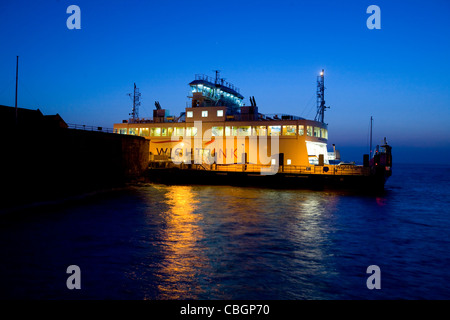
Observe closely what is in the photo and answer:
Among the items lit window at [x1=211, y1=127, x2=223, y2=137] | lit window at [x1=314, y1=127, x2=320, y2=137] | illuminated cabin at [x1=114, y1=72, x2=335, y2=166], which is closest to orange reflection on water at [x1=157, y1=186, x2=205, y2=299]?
illuminated cabin at [x1=114, y1=72, x2=335, y2=166]

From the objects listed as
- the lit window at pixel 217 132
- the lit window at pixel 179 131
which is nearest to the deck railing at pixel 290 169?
the lit window at pixel 217 132

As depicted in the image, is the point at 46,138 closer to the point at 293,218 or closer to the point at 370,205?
the point at 293,218

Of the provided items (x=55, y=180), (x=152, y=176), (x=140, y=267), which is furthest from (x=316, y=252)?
(x=152, y=176)

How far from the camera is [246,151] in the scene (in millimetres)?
44562

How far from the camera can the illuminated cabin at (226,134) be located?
139 ft

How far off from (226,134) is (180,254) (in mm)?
33842

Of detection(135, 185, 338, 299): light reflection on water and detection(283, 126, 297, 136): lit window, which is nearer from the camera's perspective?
detection(135, 185, 338, 299): light reflection on water

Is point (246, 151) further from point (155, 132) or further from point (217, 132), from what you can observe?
point (155, 132)

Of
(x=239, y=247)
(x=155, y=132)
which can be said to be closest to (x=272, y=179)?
(x=155, y=132)

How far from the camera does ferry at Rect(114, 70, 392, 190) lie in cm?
3722

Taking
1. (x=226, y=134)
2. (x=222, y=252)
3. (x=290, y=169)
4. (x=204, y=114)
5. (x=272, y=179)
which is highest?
(x=204, y=114)

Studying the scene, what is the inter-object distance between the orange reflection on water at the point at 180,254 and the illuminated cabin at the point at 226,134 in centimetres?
2026

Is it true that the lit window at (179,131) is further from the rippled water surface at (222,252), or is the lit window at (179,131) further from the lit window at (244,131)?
the rippled water surface at (222,252)

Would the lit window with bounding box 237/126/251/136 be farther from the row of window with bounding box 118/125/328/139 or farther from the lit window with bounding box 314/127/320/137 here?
the lit window with bounding box 314/127/320/137
